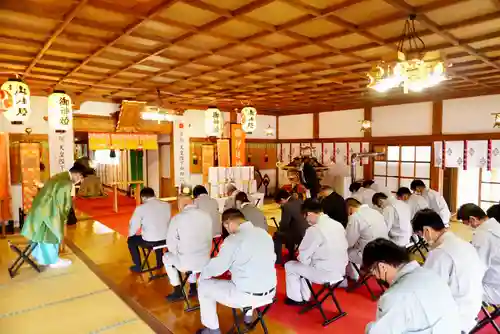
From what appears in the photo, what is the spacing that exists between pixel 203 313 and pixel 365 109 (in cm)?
967

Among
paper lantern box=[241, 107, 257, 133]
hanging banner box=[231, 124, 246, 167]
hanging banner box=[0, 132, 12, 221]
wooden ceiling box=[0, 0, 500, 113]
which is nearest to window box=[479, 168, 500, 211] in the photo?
wooden ceiling box=[0, 0, 500, 113]

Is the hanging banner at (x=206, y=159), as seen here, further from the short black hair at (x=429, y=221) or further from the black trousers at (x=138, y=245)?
the short black hair at (x=429, y=221)

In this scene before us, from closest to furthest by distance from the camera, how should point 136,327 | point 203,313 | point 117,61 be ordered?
1. point 203,313
2. point 136,327
3. point 117,61

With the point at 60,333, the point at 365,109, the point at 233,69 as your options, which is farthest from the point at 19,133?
the point at 365,109

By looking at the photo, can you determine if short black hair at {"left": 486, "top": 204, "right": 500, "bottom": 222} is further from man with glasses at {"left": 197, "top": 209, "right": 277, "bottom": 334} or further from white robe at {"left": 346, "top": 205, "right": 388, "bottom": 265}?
man with glasses at {"left": 197, "top": 209, "right": 277, "bottom": 334}

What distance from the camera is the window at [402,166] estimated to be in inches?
405

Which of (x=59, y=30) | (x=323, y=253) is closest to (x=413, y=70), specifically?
(x=323, y=253)

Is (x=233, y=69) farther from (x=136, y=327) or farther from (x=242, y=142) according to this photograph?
(x=242, y=142)

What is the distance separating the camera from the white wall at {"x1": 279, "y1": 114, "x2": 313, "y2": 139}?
43.7 feet

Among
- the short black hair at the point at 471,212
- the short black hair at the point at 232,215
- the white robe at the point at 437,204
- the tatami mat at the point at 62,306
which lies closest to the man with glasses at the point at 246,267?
the short black hair at the point at 232,215

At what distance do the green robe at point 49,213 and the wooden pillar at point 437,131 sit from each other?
9513 mm

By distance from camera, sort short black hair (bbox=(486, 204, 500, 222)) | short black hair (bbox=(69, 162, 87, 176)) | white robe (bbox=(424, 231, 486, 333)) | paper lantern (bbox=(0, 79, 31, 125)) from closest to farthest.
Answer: white robe (bbox=(424, 231, 486, 333))
short black hair (bbox=(486, 204, 500, 222))
short black hair (bbox=(69, 162, 87, 176))
paper lantern (bbox=(0, 79, 31, 125))

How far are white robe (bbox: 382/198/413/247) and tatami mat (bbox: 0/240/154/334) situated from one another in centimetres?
383

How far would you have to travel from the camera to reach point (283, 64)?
259 inches
